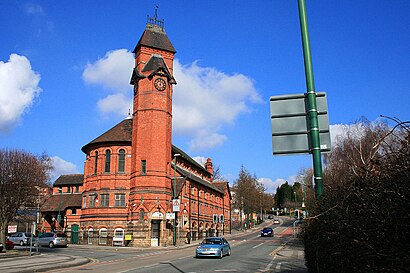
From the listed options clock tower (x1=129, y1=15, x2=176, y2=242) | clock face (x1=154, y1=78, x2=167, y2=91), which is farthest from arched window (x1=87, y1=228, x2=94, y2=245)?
clock face (x1=154, y1=78, x2=167, y2=91)

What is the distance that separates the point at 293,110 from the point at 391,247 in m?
4.14

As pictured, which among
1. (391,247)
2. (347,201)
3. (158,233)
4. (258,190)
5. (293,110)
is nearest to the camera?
(391,247)

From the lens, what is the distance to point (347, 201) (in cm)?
509

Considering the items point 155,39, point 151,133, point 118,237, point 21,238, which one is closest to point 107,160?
point 151,133

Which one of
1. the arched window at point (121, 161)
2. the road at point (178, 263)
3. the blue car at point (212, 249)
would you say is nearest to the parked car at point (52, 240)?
the arched window at point (121, 161)

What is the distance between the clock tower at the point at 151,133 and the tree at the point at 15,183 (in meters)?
12.1

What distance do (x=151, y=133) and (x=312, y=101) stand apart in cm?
3753

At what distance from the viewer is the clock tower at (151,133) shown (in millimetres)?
42812

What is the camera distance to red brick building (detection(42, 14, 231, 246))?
42688mm

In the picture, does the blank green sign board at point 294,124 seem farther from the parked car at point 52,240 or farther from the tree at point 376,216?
the parked car at point 52,240

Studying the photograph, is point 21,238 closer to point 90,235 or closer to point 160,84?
point 90,235

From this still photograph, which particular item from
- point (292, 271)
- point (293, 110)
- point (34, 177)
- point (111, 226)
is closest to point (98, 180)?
point (111, 226)

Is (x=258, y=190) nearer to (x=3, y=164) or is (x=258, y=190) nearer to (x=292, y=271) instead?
(x=3, y=164)

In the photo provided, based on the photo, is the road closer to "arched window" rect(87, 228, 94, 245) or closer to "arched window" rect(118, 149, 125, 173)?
"arched window" rect(87, 228, 94, 245)
